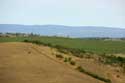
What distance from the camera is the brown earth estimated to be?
1613cm

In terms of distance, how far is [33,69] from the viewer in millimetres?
18281

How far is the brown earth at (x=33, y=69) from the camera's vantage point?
1613 cm

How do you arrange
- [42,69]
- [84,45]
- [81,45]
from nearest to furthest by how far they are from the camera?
[42,69] → [81,45] → [84,45]

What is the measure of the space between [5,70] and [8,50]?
6.38 meters

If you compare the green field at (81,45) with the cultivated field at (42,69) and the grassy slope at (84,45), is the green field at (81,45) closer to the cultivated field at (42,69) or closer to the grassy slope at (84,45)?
the grassy slope at (84,45)

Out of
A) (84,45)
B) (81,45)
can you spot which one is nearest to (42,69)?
(81,45)

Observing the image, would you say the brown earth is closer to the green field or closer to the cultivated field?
the cultivated field

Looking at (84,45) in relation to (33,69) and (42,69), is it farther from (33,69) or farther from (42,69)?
(33,69)

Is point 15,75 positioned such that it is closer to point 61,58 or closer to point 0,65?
point 0,65

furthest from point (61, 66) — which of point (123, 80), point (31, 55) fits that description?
point (123, 80)

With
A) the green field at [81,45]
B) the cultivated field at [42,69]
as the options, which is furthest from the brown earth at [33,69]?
the green field at [81,45]

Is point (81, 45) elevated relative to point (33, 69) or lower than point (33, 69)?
lower

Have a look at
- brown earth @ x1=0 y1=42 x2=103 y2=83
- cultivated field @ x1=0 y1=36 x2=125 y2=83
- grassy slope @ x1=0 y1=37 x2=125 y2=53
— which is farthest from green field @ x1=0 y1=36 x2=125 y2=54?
brown earth @ x1=0 y1=42 x2=103 y2=83

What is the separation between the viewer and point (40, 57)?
72.0 ft
